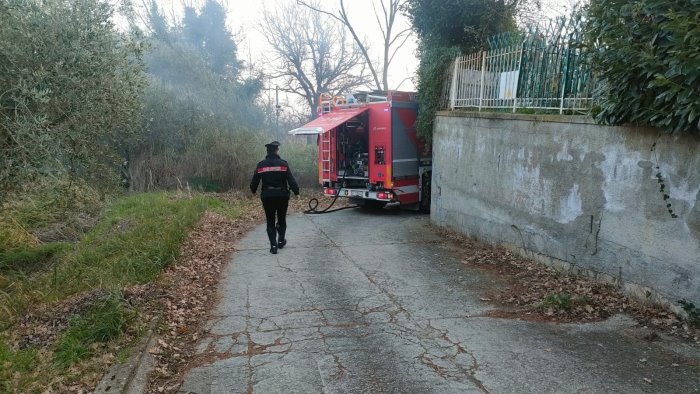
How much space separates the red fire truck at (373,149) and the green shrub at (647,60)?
6908 mm

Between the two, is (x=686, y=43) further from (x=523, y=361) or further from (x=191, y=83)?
(x=191, y=83)

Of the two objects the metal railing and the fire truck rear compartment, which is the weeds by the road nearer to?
the fire truck rear compartment

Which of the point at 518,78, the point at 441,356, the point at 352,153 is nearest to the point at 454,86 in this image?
the point at 518,78

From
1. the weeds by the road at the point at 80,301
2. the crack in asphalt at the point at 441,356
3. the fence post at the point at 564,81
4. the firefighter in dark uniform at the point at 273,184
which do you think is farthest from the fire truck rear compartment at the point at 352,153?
the crack in asphalt at the point at 441,356

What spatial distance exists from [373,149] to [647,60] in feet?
27.2

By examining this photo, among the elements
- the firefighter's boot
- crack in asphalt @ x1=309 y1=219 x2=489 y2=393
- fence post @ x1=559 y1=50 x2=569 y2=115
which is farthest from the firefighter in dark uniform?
fence post @ x1=559 y1=50 x2=569 y2=115

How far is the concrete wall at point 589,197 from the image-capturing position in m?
4.96

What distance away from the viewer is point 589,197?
20.2 feet

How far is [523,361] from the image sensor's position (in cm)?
428

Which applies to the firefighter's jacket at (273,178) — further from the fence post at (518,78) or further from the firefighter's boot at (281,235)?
the fence post at (518,78)

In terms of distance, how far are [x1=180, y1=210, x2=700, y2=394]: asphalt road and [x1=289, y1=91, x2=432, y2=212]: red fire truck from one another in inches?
216

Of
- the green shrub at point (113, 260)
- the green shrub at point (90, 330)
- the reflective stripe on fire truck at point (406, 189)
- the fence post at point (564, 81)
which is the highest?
the fence post at point (564, 81)

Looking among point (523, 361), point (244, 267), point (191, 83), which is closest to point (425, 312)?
point (523, 361)

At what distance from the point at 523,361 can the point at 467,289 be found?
2.25m
